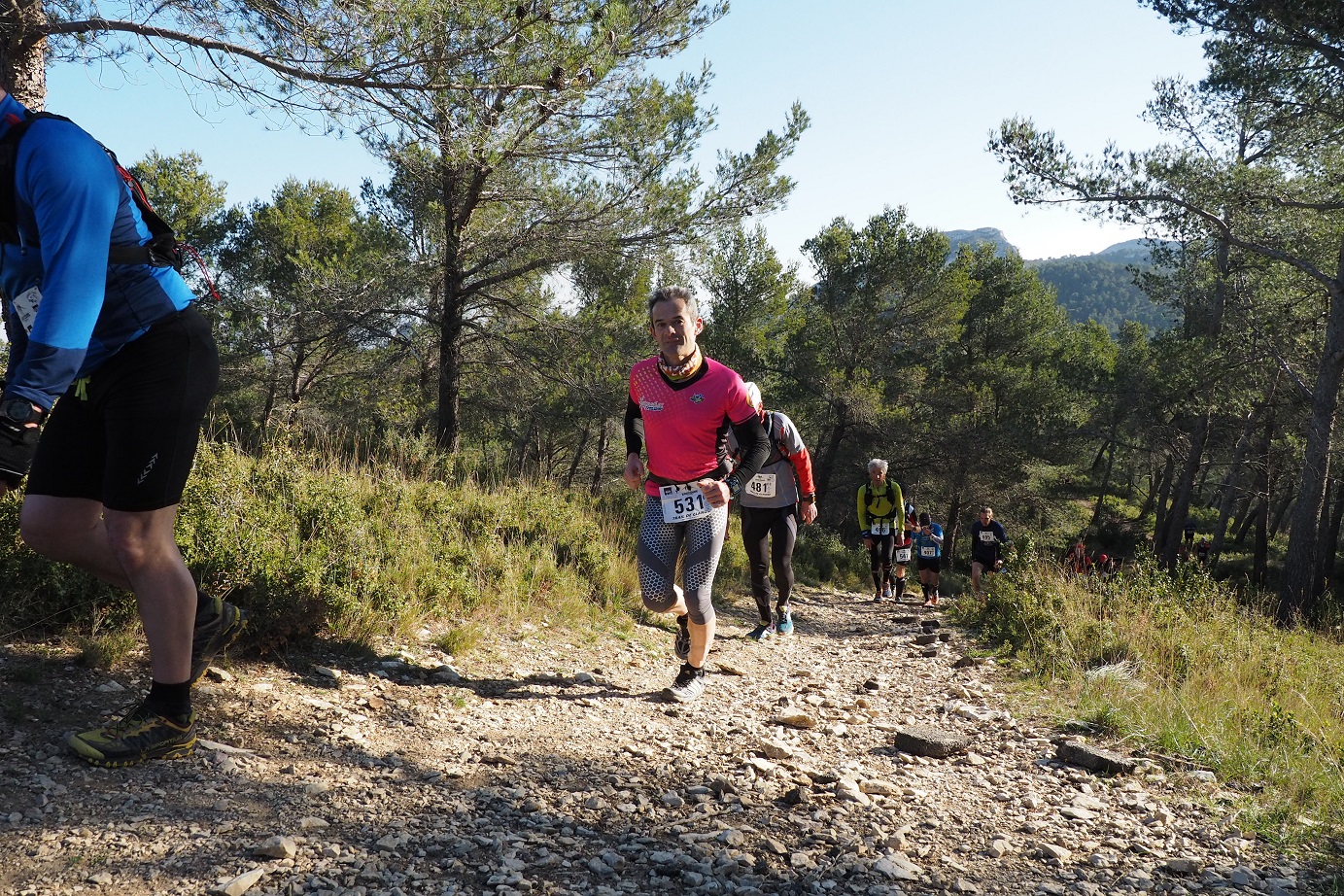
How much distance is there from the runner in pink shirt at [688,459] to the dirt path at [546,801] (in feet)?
1.89

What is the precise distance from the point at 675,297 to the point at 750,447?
89cm

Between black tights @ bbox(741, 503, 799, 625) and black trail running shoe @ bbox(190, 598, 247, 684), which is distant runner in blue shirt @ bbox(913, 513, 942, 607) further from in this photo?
black trail running shoe @ bbox(190, 598, 247, 684)

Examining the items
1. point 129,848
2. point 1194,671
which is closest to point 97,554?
point 129,848

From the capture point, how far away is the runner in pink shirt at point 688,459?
4328 millimetres

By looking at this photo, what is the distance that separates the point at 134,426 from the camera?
2.53m

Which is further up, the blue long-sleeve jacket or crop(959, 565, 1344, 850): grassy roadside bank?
the blue long-sleeve jacket

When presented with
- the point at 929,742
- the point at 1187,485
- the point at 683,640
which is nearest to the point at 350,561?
the point at 683,640

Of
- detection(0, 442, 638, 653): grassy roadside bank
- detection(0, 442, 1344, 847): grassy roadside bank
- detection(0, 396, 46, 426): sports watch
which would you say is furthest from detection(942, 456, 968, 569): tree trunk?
detection(0, 396, 46, 426): sports watch

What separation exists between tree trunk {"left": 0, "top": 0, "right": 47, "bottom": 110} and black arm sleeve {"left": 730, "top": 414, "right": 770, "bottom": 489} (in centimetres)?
466

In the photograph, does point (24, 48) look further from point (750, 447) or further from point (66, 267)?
point (750, 447)

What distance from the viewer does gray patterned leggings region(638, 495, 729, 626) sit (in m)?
4.39

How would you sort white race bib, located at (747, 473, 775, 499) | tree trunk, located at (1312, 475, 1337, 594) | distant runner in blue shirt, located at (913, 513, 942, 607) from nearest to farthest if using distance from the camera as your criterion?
white race bib, located at (747, 473, 775, 499) → distant runner in blue shirt, located at (913, 513, 942, 607) → tree trunk, located at (1312, 475, 1337, 594)

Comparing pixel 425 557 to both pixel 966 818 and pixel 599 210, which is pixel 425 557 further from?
pixel 599 210

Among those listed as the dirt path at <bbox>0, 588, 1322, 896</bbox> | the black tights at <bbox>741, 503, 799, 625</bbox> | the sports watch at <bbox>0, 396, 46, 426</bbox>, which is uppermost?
the sports watch at <bbox>0, 396, 46, 426</bbox>
